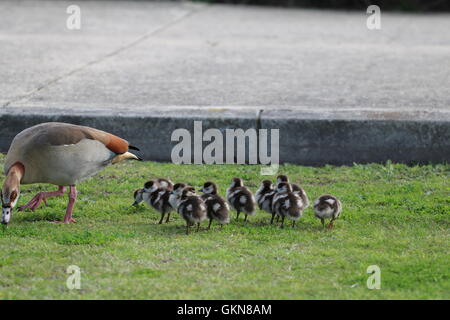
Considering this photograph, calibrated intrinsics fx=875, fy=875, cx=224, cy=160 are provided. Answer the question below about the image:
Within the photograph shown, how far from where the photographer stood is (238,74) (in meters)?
11.7

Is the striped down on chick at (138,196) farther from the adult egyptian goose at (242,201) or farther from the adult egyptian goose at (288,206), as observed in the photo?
the adult egyptian goose at (288,206)

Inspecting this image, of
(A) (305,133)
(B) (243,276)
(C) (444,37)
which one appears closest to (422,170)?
(A) (305,133)

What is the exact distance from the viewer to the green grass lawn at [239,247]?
578 centimetres

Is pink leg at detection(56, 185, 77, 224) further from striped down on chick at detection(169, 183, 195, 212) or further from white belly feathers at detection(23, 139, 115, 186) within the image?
striped down on chick at detection(169, 183, 195, 212)

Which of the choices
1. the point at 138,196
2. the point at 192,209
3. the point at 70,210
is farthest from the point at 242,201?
the point at 70,210

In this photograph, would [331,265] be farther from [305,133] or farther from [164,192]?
[305,133]

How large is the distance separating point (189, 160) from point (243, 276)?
331cm

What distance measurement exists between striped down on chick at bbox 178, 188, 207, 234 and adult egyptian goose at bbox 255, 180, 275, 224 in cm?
62

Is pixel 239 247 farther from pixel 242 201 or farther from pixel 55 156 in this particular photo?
pixel 55 156

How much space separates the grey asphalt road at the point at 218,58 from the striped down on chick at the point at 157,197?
2.20 metres

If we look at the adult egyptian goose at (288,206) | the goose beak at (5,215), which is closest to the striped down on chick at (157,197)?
the adult egyptian goose at (288,206)

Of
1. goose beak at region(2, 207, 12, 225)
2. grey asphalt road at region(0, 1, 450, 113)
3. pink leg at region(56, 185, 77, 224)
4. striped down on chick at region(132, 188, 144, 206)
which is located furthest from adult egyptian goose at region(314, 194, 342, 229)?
grey asphalt road at region(0, 1, 450, 113)

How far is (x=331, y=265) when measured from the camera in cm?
627

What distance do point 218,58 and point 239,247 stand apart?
6.41 m
